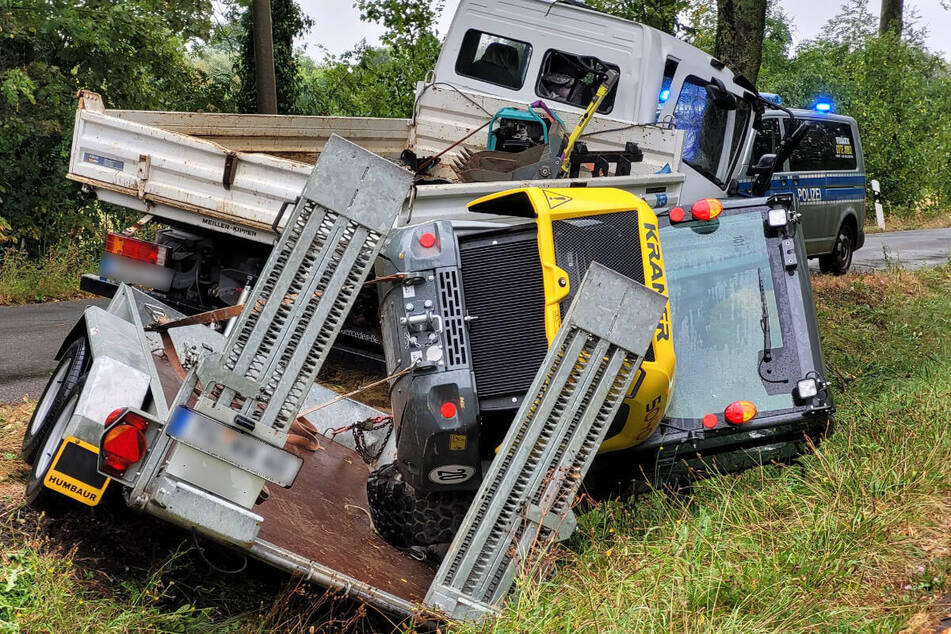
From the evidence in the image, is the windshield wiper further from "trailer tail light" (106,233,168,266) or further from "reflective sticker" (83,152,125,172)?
"reflective sticker" (83,152,125,172)

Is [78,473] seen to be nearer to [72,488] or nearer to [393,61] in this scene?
[72,488]

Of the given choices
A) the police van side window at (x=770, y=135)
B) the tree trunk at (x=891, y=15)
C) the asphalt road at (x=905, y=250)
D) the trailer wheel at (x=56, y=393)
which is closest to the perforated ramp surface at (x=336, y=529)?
the trailer wheel at (x=56, y=393)

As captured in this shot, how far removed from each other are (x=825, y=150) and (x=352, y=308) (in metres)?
7.94

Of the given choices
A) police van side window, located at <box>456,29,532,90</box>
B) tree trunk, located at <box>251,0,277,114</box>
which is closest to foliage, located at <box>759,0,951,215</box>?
tree trunk, located at <box>251,0,277,114</box>

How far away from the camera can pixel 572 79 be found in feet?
28.5

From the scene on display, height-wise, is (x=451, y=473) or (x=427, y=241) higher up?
(x=427, y=241)

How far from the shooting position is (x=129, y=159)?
6207 millimetres

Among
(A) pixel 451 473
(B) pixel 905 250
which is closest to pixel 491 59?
(A) pixel 451 473

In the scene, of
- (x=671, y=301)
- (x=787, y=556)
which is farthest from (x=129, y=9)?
(x=787, y=556)

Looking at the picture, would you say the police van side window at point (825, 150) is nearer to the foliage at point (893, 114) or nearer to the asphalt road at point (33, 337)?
the asphalt road at point (33, 337)

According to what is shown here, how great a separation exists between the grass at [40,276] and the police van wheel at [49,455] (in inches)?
241

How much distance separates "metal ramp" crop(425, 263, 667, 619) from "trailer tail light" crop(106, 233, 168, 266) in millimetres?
3607

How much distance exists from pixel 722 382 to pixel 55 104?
31.5ft

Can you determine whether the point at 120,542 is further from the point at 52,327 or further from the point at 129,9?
the point at 129,9
